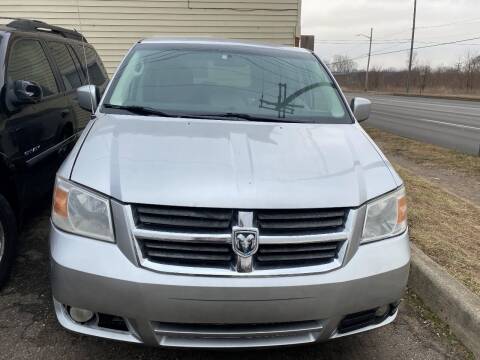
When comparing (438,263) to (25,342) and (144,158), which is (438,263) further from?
(25,342)

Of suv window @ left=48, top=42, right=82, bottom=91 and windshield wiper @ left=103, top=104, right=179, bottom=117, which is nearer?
windshield wiper @ left=103, top=104, right=179, bottom=117

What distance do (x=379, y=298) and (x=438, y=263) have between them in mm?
1584

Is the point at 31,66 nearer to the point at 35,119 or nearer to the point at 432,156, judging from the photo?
the point at 35,119

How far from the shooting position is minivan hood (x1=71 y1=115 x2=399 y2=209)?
2.16 meters

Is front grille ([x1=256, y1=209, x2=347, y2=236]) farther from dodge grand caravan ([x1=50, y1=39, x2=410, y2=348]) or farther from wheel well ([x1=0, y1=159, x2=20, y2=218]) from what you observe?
wheel well ([x1=0, y1=159, x2=20, y2=218])

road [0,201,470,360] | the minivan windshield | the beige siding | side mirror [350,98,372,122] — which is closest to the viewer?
road [0,201,470,360]

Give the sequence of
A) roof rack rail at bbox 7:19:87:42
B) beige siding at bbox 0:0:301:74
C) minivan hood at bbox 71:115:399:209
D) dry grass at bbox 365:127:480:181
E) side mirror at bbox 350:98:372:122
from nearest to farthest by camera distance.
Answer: minivan hood at bbox 71:115:399:209, side mirror at bbox 350:98:372:122, roof rack rail at bbox 7:19:87:42, dry grass at bbox 365:127:480:181, beige siding at bbox 0:0:301:74

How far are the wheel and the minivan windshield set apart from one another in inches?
37.8

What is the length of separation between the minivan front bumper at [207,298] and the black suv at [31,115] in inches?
51.6

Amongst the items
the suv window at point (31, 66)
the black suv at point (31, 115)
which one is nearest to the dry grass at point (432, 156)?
the black suv at point (31, 115)

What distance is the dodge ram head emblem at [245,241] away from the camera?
209cm

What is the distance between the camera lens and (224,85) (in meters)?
3.44

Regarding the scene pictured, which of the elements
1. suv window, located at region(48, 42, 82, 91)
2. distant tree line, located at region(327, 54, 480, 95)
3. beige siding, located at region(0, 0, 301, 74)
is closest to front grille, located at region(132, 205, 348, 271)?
suv window, located at region(48, 42, 82, 91)

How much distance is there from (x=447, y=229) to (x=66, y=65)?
14.2ft
